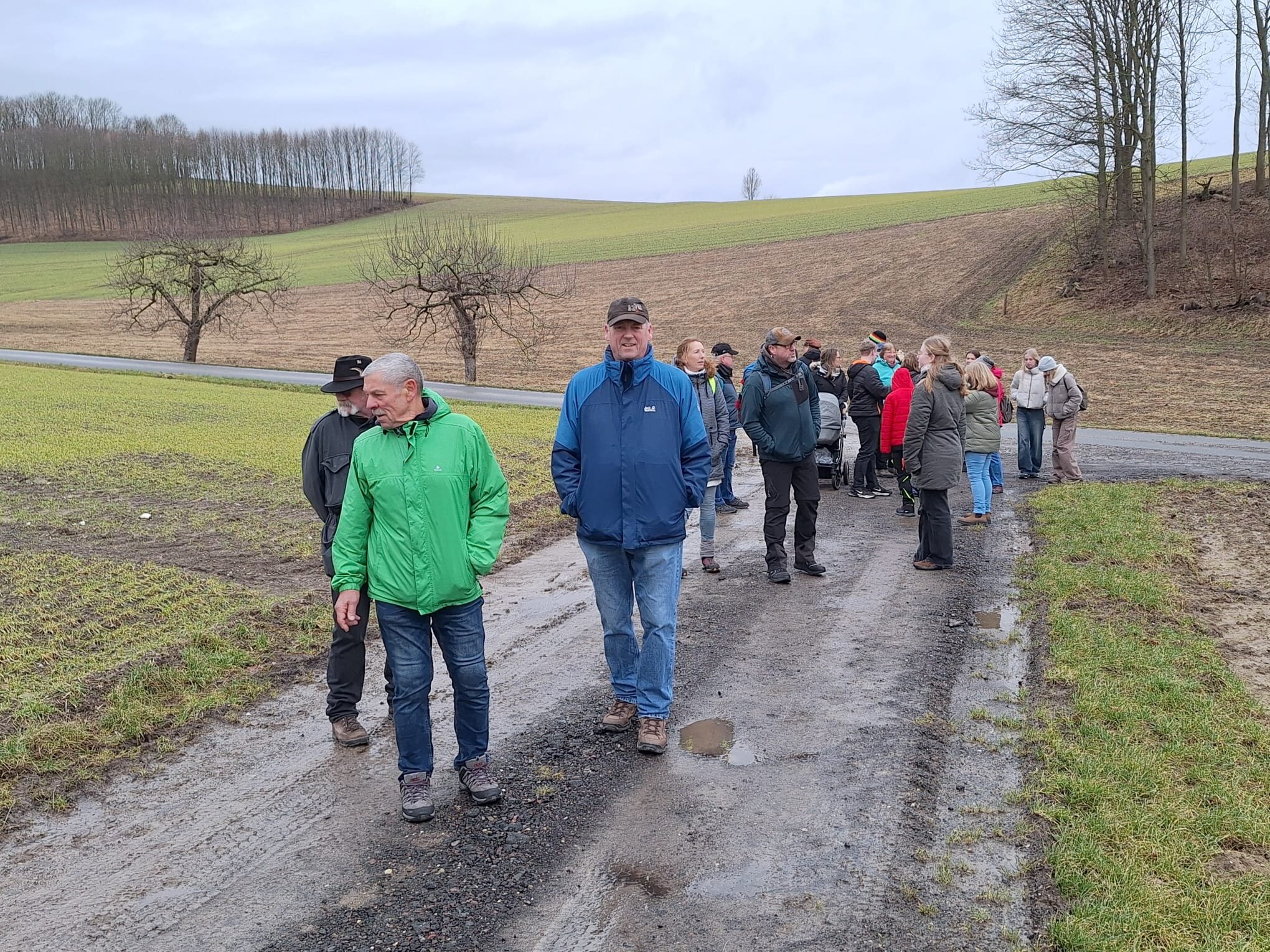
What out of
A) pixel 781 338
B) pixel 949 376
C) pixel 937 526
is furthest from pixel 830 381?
pixel 781 338

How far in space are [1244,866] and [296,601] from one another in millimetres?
6591

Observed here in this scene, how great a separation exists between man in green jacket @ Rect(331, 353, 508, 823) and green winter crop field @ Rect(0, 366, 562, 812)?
1763mm

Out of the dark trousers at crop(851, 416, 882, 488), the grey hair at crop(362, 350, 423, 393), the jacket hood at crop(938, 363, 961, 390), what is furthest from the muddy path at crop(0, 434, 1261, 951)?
the dark trousers at crop(851, 416, 882, 488)

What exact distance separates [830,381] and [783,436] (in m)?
4.69

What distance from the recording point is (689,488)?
5551 mm

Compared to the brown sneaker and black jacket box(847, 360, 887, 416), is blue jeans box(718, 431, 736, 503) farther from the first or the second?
the brown sneaker

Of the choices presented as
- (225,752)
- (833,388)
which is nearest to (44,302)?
(833,388)

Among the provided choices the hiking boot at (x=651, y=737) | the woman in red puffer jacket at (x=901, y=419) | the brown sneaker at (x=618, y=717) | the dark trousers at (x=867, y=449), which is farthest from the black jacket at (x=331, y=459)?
the dark trousers at (x=867, y=449)

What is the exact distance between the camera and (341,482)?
18.4 ft

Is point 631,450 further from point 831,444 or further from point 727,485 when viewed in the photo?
point 831,444

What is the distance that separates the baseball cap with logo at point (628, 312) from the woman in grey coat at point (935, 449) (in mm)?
Answer: 4670

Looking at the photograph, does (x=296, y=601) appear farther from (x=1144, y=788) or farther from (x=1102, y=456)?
(x=1102, y=456)

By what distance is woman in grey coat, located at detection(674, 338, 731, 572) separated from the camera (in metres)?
8.99

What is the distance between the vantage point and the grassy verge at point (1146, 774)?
3.74 m
